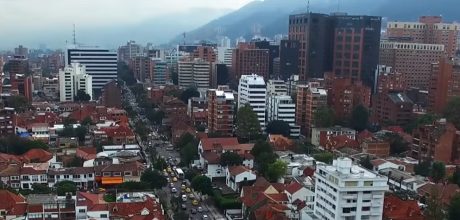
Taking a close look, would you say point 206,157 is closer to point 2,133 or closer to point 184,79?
point 2,133

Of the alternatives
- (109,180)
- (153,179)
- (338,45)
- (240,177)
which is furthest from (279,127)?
(338,45)

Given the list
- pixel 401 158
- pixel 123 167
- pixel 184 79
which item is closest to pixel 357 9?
pixel 184 79

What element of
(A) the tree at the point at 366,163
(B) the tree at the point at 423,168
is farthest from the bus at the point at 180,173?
(B) the tree at the point at 423,168

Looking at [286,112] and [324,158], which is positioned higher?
[286,112]

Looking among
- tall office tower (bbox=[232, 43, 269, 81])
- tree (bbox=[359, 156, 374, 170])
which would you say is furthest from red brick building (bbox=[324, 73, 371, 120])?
tall office tower (bbox=[232, 43, 269, 81])

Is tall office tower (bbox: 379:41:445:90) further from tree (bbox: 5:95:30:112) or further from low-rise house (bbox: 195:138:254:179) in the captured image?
tree (bbox: 5:95:30:112)

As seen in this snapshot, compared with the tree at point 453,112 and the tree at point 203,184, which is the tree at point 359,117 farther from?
the tree at point 203,184

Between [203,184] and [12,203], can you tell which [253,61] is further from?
[12,203]
